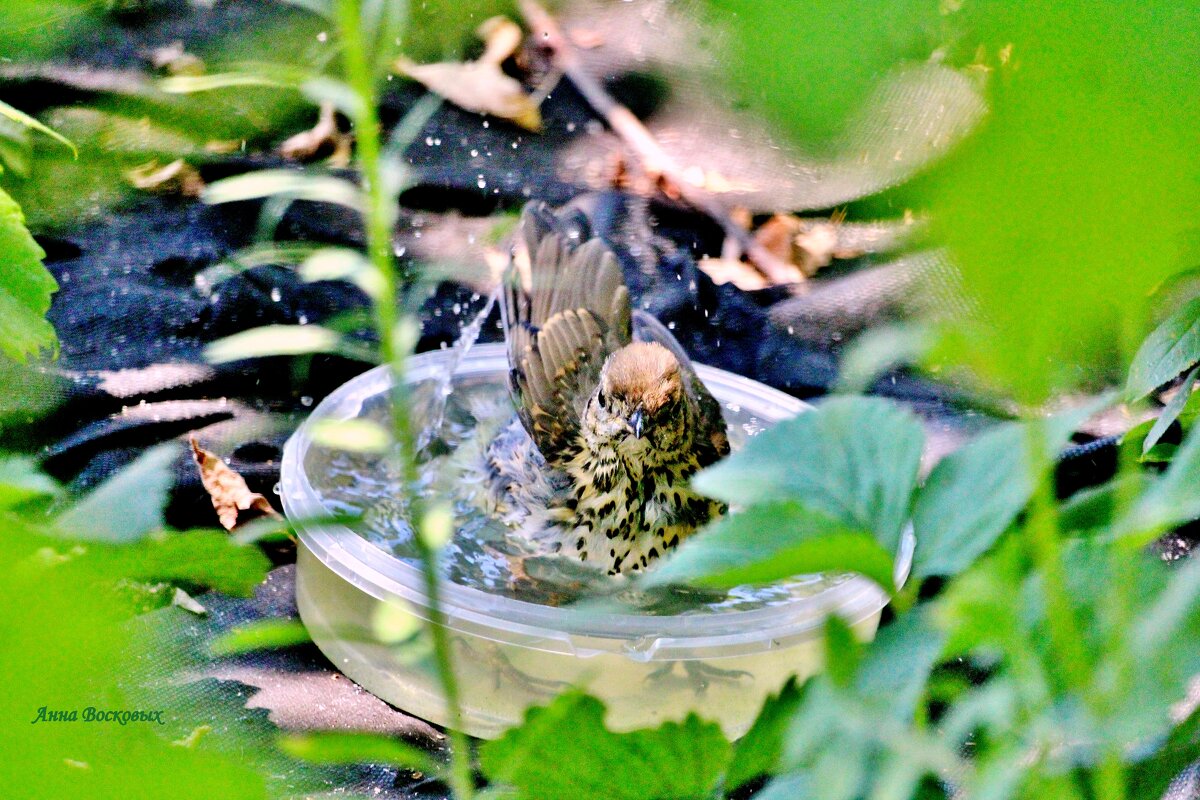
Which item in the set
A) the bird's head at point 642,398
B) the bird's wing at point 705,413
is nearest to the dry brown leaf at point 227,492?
the bird's head at point 642,398

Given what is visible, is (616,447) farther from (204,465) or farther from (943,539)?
(943,539)

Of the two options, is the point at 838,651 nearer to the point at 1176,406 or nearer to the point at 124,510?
the point at 124,510

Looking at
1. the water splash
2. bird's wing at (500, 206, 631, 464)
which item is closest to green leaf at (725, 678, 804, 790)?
bird's wing at (500, 206, 631, 464)

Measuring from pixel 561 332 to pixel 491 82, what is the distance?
1.48 m

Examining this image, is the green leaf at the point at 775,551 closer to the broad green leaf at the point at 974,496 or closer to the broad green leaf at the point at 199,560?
the broad green leaf at the point at 974,496

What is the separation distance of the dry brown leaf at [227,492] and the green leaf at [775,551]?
1.86 metres

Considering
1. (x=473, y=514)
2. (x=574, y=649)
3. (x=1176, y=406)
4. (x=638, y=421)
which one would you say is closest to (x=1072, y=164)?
(x=1176, y=406)

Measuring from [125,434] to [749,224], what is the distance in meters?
1.77

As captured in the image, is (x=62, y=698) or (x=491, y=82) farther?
(x=491, y=82)

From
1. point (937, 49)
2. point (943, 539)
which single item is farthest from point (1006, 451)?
point (937, 49)

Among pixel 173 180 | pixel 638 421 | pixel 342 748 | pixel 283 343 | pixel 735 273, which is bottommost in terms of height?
pixel 735 273

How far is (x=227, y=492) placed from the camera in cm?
230

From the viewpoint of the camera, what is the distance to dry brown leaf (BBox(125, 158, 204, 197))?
107 inches

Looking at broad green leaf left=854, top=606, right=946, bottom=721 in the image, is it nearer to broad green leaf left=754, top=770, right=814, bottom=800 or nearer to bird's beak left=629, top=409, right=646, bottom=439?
broad green leaf left=754, top=770, right=814, bottom=800
